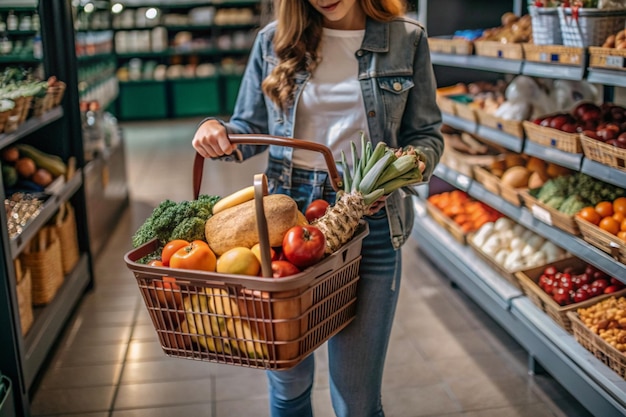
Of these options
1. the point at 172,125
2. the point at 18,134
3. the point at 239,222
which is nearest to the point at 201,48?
the point at 172,125

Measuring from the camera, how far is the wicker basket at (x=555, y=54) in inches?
115

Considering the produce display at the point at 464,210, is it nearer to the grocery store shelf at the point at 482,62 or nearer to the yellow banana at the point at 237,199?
the grocery store shelf at the point at 482,62

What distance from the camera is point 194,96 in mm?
A: 12062

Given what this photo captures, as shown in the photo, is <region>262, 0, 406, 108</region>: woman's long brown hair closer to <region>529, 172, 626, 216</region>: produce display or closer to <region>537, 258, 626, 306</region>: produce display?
<region>529, 172, 626, 216</region>: produce display

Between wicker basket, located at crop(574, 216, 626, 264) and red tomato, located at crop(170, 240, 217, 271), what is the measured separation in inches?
68.6

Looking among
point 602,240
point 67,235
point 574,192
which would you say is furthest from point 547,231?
point 67,235

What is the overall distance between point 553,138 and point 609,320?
2.88 feet

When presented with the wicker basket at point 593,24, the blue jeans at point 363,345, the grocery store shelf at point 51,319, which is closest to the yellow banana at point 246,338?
the blue jeans at point 363,345

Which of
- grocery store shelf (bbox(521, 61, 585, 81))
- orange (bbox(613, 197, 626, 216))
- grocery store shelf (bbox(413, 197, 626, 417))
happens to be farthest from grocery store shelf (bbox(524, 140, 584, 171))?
grocery store shelf (bbox(413, 197, 626, 417))

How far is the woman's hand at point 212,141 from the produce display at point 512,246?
207 cm

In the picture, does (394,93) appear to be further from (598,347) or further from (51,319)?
(51,319)

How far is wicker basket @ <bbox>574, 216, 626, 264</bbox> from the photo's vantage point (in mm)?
2611

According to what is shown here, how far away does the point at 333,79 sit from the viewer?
6.71ft

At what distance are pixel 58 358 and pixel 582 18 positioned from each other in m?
2.90
